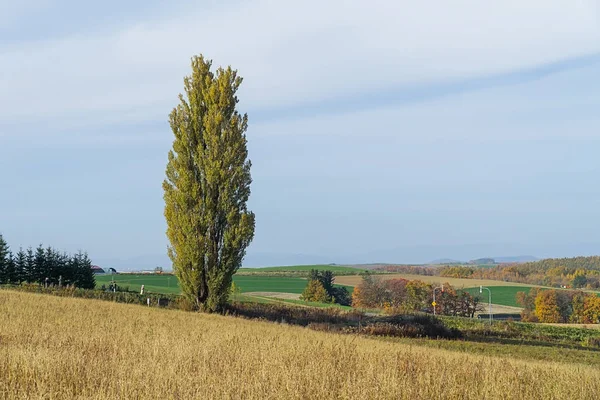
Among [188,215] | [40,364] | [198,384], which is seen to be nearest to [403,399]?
[198,384]

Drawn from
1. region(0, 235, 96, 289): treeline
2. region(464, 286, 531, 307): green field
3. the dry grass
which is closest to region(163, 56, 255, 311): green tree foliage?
region(0, 235, 96, 289): treeline

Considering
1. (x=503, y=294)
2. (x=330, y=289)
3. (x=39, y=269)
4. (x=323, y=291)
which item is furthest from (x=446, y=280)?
(x=39, y=269)

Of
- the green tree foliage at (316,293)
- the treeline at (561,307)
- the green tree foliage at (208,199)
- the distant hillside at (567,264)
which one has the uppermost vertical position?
the green tree foliage at (208,199)

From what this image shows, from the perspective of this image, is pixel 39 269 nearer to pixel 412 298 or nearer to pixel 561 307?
pixel 412 298

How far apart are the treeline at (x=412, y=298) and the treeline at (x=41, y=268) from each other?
122 ft

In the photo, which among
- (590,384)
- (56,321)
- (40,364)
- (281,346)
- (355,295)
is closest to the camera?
(40,364)

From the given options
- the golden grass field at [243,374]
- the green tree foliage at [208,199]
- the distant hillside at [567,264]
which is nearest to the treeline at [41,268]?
the green tree foliage at [208,199]

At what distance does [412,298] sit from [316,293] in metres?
13.0

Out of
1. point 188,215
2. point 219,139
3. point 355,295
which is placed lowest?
point 355,295

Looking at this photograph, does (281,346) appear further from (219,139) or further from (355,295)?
(355,295)

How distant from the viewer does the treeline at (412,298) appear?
257 feet

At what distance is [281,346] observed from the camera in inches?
460

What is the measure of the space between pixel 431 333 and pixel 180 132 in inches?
627

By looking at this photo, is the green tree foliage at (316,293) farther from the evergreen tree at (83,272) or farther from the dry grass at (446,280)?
the evergreen tree at (83,272)
